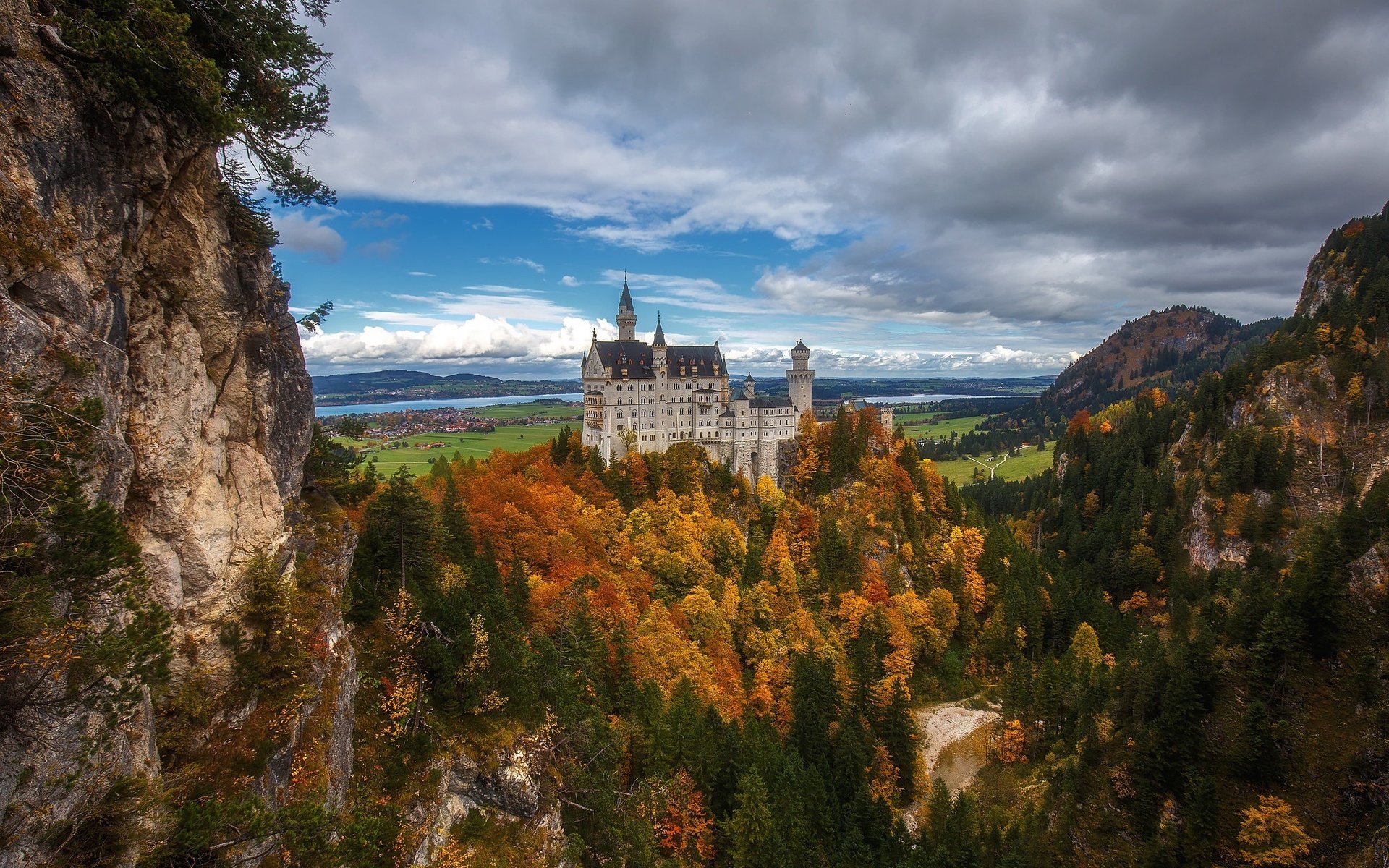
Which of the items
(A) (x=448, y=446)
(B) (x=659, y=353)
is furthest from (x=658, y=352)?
(A) (x=448, y=446)

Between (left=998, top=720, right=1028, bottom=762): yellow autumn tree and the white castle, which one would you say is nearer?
(left=998, top=720, right=1028, bottom=762): yellow autumn tree

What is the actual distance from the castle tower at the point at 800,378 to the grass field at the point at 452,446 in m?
39.8

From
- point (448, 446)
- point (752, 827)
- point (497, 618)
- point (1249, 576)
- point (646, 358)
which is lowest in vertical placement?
point (752, 827)

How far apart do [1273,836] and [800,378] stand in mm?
64408

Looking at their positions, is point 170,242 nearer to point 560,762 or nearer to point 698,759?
point 560,762

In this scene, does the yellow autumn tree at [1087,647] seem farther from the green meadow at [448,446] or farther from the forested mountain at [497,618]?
the green meadow at [448,446]

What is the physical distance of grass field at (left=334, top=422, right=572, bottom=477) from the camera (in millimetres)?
78062

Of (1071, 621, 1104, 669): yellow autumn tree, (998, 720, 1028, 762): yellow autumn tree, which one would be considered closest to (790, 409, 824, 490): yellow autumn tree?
(1071, 621, 1104, 669): yellow autumn tree

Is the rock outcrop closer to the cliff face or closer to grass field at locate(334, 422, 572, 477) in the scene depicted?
the cliff face

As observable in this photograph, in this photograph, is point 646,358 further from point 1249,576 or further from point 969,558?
point 1249,576

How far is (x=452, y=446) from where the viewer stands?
3863 inches

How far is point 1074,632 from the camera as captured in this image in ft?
236

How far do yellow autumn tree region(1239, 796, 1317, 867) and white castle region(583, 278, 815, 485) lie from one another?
55.7 m

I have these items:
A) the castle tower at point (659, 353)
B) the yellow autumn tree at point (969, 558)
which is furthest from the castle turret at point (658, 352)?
the yellow autumn tree at point (969, 558)
